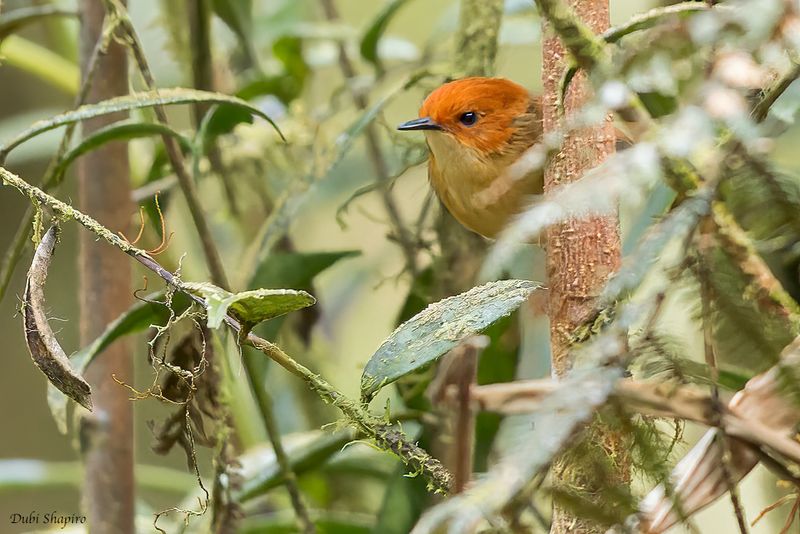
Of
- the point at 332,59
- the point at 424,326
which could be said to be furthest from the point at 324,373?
the point at 424,326

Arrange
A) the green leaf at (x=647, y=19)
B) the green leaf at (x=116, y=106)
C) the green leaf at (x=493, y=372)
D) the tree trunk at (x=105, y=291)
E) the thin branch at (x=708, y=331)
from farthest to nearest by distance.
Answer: the green leaf at (x=493, y=372) → the tree trunk at (x=105, y=291) → the green leaf at (x=116, y=106) → the green leaf at (x=647, y=19) → the thin branch at (x=708, y=331)

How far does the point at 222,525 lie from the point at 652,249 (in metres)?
0.67

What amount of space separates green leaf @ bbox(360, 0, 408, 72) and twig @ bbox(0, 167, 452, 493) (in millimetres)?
782

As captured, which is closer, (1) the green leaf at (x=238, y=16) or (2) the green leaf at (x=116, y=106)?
(2) the green leaf at (x=116, y=106)

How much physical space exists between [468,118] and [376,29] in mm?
191

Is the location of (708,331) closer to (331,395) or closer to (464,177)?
(331,395)

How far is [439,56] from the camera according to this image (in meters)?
1.70

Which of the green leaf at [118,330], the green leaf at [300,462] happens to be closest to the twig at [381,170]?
the green leaf at [300,462]

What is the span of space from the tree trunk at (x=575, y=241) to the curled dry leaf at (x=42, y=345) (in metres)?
0.33

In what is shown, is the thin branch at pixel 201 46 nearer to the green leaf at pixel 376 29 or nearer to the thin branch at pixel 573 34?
the green leaf at pixel 376 29

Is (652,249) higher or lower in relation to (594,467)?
higher

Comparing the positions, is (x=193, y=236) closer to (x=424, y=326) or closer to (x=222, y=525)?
(x=222, y=525)

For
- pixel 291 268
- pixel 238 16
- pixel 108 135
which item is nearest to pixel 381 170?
pixel 238 16

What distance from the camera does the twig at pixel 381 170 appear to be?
1.39 metres
